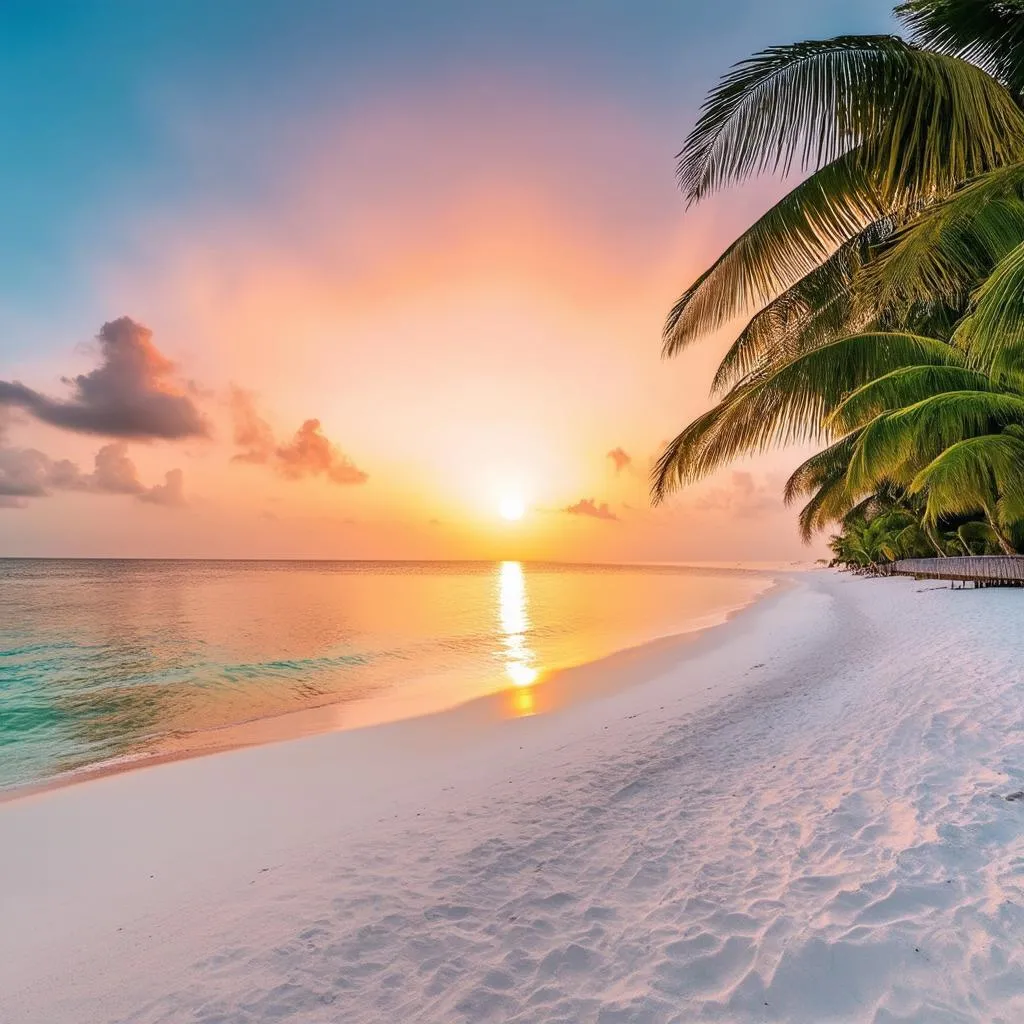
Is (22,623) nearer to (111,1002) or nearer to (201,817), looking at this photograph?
(201,817)

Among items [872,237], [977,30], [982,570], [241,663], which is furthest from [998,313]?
[982,570]

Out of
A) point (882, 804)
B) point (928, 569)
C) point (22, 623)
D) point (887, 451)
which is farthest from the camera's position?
point (928, 569)

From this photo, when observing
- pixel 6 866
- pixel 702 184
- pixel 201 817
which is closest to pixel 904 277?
pixel 702 184

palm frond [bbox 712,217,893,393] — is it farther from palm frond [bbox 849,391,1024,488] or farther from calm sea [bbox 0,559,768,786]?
calm sea [bbox 0,559,768,786]

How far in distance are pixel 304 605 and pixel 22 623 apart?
10505mm

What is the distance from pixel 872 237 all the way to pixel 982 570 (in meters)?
15.5

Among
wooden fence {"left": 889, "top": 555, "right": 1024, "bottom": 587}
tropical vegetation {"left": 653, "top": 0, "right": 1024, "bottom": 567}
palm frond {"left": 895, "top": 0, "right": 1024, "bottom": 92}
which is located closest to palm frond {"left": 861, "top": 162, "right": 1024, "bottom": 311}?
tropical vegetation {"left": 653, "top": 0, "right": 1024, "bottom": 567}

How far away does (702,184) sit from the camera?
4.47m

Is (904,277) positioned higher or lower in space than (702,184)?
lower

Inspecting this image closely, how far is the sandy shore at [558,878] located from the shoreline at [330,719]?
1.95ft

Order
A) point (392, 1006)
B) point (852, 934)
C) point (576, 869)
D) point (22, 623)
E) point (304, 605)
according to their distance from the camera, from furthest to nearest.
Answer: point (304, 605), point (22, 623), point (576, 869), point (852, 934), point (392, 1006)

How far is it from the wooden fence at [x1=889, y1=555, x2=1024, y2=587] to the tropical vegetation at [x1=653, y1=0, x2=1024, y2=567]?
9.80 meters

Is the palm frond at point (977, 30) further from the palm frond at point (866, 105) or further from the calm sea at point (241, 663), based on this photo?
the calm sea at point (241, 663)

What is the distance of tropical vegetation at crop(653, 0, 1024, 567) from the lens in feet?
12.2
